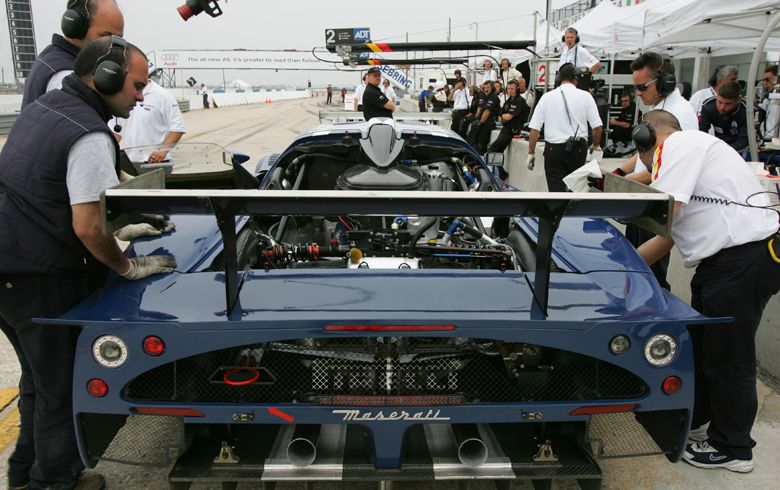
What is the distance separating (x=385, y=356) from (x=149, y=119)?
3650 millimetres

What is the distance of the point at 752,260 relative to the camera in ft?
8.64

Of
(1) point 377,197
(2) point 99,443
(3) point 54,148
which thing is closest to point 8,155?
(3) point 54,148

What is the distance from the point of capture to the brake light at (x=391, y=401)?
2.07 m

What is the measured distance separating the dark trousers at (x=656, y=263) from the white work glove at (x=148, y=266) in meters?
2.84

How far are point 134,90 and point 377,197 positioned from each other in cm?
115

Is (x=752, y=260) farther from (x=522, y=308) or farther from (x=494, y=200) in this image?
(x=494, y=200)

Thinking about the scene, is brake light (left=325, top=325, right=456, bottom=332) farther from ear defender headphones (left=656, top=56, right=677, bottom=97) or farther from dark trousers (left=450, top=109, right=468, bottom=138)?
dark trousers (left=450, top=109, right=468, bottom=138)

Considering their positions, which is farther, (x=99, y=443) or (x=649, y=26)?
(x=649, y=26)

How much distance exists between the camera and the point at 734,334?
2654mm

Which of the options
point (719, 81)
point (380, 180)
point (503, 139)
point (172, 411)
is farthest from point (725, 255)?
point (503, 139)

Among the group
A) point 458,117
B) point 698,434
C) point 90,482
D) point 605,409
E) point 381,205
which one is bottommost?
point 698,434

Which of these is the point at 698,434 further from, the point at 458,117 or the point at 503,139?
the point at 458,117

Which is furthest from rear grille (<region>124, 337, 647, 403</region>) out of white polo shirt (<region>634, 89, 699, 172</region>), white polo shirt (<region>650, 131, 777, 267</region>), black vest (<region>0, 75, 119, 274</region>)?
white polo shirt (<region>634, 89, 699, 172</region>)

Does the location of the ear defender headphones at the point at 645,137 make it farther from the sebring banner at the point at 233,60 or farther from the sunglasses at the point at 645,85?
the sebring banner at the point at 233,60
